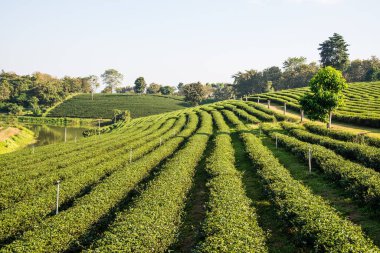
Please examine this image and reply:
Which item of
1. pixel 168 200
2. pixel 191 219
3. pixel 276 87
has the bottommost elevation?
pixel 191 219

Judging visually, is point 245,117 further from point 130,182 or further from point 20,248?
point 20,248

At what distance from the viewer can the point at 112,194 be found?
63.9ft

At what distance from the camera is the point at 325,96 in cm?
4216

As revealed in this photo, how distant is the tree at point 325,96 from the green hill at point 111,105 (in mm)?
99144

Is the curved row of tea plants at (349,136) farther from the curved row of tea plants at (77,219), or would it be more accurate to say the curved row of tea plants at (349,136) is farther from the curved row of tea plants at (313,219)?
the curved row of tea plants at (77,219)

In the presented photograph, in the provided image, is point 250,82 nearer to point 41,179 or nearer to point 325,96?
point 325,96

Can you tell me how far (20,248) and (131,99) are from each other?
156 meters

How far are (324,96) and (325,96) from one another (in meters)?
0.12

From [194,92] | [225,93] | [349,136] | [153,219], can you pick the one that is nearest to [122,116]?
[194,92]

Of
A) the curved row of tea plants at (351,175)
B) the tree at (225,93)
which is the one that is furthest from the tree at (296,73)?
the curved row of tea plants at (351,175)

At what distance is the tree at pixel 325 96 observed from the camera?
4215 centimetres

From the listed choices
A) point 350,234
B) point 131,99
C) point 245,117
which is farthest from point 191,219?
point 131,99

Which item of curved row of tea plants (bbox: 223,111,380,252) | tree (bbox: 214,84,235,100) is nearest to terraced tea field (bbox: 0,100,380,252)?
curved row of tea plants (bbox: 223,111,380,252)

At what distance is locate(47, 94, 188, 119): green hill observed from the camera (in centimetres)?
13850
